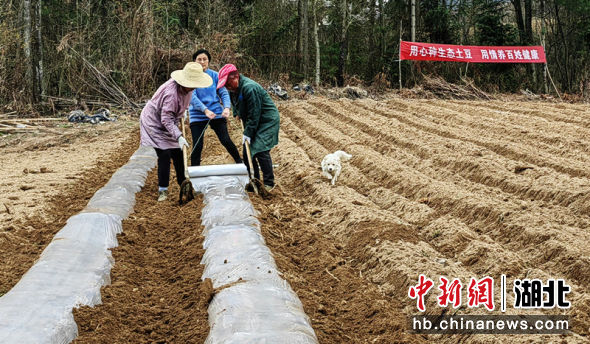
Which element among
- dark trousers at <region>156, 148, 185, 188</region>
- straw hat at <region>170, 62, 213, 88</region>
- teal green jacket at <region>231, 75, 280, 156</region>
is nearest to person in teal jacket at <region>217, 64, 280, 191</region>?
teal green jacket at <region>231, 75, 280, 156</region>

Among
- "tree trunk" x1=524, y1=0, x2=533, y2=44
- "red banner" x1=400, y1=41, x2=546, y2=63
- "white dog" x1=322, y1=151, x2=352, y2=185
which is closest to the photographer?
"white dog" x1=322, y1=151, x2=352, y2=185

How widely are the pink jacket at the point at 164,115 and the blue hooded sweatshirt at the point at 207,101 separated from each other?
0.63 meters

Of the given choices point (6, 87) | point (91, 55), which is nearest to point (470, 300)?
point (6, 87)

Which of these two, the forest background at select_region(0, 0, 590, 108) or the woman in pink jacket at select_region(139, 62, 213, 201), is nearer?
the woman in pink jacket at select_region(139, 62, 213, 201)

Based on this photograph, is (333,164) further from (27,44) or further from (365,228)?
(27,44)

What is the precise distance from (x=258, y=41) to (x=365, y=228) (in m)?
21.2

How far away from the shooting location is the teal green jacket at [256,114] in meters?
6.18

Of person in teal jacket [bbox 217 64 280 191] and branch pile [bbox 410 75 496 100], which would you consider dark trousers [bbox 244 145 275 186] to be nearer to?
person in teal jacket [bbox 217 64 280 191]

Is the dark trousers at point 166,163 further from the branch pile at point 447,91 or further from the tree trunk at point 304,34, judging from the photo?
the tree trunk at point 304,34

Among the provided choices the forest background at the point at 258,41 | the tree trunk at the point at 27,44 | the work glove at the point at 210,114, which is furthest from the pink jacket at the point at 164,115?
the tree trunk at the point at 27,44

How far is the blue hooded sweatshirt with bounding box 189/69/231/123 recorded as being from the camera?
678cm

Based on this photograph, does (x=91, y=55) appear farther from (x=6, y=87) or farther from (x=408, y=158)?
(x=408, y=158)

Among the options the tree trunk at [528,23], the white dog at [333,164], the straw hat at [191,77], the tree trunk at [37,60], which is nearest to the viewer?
the straw hat at [191,77]

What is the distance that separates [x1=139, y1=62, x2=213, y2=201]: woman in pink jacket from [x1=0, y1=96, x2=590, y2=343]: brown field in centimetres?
52
